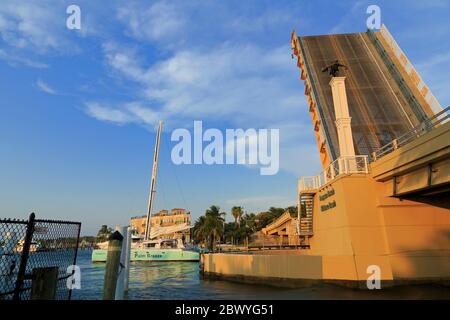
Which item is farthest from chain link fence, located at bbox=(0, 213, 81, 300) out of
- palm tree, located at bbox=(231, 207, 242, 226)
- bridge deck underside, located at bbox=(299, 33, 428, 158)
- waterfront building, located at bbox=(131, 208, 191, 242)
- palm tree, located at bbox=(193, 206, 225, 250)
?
palm tree, located at bbox=(231, 207, 242, 226)

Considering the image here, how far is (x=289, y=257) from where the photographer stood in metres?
19.4

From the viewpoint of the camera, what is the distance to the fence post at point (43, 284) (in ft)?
16.8

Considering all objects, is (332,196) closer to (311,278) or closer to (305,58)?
(311,278)

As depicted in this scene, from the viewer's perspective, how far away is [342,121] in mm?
20953

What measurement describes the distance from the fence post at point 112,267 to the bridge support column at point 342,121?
17224 mm

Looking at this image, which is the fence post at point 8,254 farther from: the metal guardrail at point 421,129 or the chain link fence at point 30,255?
the metal guardrail at point 421,129

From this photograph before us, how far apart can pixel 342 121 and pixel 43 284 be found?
20415mm

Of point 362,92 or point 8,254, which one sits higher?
point 362,92

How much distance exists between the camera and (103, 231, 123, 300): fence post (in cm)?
597

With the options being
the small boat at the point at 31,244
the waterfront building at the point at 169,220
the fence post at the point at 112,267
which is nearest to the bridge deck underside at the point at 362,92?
the fence post at the point at 112,267

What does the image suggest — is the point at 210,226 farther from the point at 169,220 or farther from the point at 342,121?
the point at 342,121

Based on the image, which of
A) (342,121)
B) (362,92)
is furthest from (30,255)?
(362,92)
